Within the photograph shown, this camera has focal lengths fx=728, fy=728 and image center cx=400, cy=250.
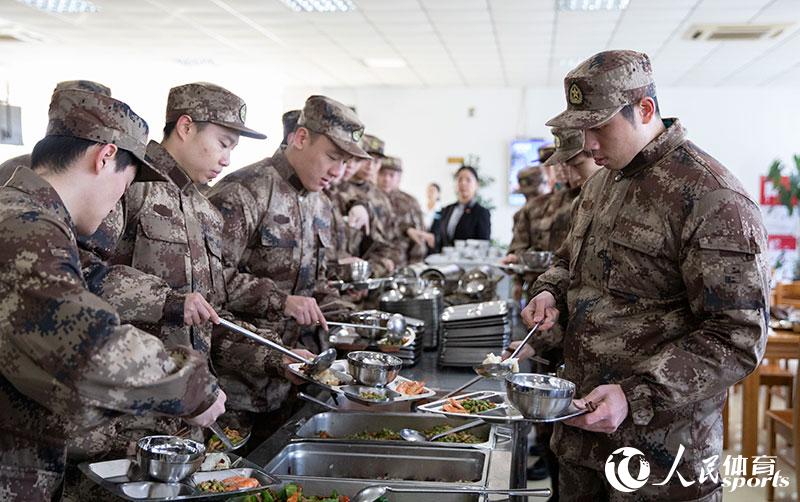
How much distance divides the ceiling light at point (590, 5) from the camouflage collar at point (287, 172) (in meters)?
3.85

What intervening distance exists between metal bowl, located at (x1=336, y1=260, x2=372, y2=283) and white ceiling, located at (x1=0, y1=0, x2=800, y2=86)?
11.0 feet

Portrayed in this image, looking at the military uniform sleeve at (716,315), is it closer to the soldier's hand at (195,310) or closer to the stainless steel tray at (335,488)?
the stainless steel tray at (335,488)

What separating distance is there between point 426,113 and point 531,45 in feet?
9.67

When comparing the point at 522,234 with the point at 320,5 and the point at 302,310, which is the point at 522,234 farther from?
the point at 320,5

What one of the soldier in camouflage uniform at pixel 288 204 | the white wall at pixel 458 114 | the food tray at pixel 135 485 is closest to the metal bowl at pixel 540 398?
the food tray at pixel 135 485

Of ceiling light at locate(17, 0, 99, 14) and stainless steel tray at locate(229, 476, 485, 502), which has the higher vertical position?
ceiling light at locate(17, 0, 99, 14)

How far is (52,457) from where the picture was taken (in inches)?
45.8

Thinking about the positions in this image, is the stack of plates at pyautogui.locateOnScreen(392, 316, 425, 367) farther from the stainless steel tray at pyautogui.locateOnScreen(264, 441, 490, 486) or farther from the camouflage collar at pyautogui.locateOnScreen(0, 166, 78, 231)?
the camouflage collar at pyautogui.locateOnScreen(0, 166, 78, 231)

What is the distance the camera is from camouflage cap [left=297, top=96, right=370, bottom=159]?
8.05 ft

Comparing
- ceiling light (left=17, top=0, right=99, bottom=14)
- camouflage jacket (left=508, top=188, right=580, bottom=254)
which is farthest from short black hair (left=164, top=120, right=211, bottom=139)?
A: ceiling light (left=17, top=0, right=99, bottom=14)

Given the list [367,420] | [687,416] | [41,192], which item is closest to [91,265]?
[41,192]

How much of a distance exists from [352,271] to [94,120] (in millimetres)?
1927

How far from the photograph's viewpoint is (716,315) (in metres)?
1.46

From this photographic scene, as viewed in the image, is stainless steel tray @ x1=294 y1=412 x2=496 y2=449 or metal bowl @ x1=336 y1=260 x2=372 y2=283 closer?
stainless steel tray @ x1=294 y1=412 x2=496 y2=449
